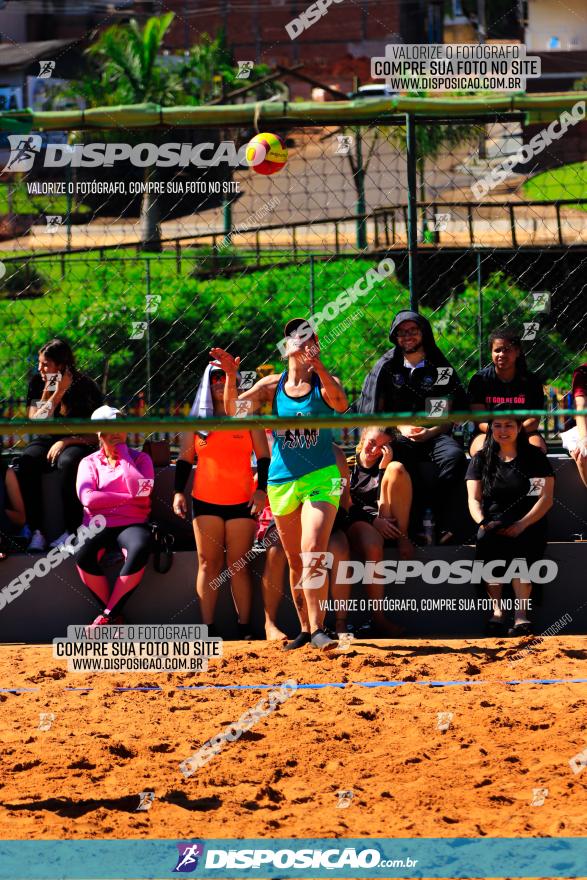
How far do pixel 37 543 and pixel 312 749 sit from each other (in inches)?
125

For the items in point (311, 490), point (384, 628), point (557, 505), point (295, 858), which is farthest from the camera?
point (557, 505)

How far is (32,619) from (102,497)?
97cm

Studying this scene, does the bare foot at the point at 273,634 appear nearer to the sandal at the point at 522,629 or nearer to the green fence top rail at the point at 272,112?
the sandal at the point at 522,629

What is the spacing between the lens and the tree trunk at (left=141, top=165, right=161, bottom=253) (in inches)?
609

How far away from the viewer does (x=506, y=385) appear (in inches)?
311

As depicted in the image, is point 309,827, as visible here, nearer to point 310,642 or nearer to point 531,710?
point 531,710

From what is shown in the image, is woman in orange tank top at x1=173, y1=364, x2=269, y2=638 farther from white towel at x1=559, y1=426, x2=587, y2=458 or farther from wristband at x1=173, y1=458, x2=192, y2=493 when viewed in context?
white towel at x1=559, y1=426, x2=587, y2=458

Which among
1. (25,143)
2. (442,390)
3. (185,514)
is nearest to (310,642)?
(185,514)

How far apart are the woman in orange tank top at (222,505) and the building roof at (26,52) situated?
35088mm

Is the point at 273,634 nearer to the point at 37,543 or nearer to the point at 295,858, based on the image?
the point at 37,543

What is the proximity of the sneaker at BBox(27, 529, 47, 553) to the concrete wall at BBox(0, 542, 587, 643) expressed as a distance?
14 cm

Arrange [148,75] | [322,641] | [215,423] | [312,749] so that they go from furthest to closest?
1. [148,75]
2. [322,641]
3. [312,749]
4. [215,423]

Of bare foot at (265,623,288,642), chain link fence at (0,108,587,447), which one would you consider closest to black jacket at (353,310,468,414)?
bare foot at (265,623,288,642)

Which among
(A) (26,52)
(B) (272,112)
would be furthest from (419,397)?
(A) (26,52)
